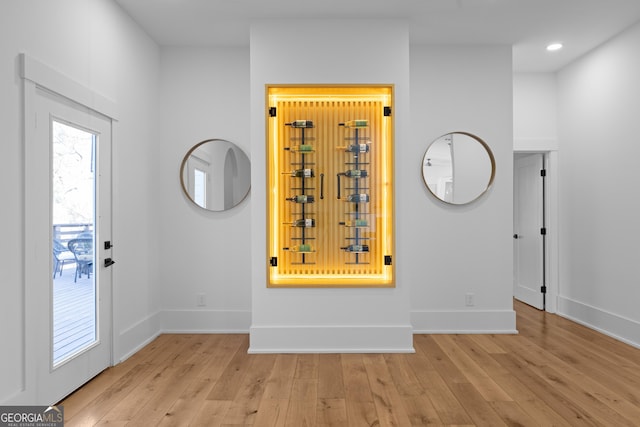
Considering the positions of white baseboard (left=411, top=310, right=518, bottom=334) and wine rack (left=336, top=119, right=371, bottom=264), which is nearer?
wine rack (left=336, top=119, right=371, bottom=264)

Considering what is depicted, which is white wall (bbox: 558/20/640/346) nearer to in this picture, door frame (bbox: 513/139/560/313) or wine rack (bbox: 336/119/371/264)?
door frame (bbox: 513/139/560/313)

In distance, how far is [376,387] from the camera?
9.64 feet

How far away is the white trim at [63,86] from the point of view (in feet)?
7.89

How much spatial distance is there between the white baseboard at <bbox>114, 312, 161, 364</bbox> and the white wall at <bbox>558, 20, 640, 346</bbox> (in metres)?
4.77

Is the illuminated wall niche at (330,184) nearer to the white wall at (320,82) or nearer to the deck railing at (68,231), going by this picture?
the white wall at (320,82)

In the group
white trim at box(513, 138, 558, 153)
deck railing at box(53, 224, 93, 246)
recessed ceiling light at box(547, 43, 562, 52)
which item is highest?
recessed ceiling light at box(547, 43, 562, 52)

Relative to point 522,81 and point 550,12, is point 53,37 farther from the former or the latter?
point 522,81

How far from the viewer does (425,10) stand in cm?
362

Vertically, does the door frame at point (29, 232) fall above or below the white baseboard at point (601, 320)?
above

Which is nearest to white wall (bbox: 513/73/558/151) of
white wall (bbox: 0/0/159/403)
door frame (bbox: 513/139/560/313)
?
door frame (bbox: 513/139/560/313)

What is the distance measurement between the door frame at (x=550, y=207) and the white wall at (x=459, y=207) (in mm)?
998

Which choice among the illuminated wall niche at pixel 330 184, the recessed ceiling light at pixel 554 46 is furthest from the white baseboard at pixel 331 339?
the recessed ceiling light at pixel 554 46

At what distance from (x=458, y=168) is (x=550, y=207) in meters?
1.72

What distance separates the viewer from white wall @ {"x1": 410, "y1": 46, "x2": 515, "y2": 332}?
14.3ft
